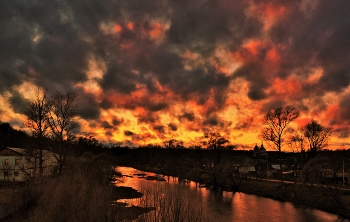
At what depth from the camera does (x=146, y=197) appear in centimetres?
1438

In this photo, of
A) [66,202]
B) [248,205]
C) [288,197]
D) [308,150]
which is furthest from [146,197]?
[308,150]

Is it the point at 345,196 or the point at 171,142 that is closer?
the point at 345,196

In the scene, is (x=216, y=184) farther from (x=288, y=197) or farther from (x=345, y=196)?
(x=345, y=196)

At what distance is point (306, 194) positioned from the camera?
44.8m

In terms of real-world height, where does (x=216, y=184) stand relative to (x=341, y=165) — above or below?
below

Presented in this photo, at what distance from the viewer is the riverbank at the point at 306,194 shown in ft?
121

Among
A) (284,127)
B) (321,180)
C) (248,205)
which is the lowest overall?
(248,205)

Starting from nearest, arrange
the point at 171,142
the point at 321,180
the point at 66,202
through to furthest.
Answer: the point at 66,202, the point at 321,180, the point at 171,142

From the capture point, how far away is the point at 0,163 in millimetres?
63938

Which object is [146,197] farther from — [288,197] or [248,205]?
[288,197]

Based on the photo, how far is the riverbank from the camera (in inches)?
1455

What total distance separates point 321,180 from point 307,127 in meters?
44.0

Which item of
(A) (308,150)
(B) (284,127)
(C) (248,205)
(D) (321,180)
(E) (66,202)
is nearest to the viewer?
(E) (66,202)

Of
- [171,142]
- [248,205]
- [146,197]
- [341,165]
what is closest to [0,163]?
[248,205]
